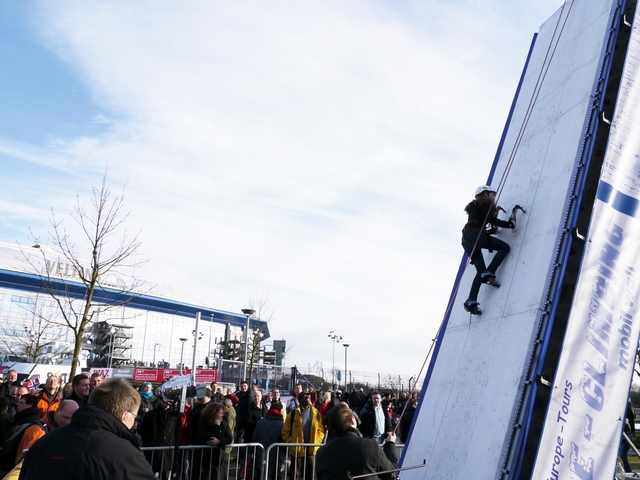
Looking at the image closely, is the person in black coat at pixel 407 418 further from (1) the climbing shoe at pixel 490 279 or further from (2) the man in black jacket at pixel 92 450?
(2) the man in black jacket at pixel 92 450

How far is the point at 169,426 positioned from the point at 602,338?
6199 mm

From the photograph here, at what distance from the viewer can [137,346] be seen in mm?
80000

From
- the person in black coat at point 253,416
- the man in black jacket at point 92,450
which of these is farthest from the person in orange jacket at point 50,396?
the man in black jacket at point 92,450

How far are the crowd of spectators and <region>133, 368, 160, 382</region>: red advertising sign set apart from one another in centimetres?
2111

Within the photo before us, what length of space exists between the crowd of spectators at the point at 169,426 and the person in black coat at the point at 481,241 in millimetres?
1880

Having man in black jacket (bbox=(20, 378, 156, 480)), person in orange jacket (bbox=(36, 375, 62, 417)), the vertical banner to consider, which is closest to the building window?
person in orange jacket (bbox=(36, 375, 62, 417))

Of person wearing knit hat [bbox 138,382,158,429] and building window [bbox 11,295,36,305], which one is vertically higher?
person wearing knit hat [bbox 138,382,158,429]

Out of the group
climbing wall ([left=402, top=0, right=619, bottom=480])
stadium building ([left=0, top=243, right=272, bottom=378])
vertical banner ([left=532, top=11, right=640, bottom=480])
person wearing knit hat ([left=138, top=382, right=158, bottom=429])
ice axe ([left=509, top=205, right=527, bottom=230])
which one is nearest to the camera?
vertical banner ([left=532, top=11, right=640, bottom=480])

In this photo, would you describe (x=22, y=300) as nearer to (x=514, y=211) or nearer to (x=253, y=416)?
(x=253, y=416)

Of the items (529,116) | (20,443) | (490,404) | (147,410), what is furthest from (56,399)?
(529,116)

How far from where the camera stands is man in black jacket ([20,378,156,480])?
8.61 feet

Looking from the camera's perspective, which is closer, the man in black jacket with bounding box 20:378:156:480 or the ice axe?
the man in black jacket with bounding box 20:378:156:480

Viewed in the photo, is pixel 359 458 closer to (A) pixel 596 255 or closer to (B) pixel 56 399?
(A) pixel 596 255

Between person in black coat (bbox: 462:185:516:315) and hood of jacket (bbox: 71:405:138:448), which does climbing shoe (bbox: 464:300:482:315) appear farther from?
hood of jacket (bbox: 71:405:138:448)
